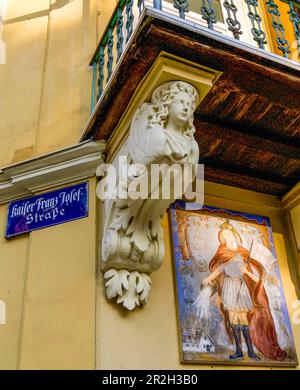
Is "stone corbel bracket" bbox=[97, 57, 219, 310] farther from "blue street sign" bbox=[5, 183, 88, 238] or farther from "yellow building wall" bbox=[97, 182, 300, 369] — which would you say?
"blue street sign" bbox=[5, 183, 88, 238]

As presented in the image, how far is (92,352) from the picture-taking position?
270 centimetres

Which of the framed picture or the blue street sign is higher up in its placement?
the blue street sign

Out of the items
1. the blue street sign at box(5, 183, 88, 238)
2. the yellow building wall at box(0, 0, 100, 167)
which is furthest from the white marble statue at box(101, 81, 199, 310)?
the yellow building wall at box(0, 0, 100, 167)

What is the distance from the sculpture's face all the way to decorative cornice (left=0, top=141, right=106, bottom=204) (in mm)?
852

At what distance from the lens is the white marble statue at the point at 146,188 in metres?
2.60

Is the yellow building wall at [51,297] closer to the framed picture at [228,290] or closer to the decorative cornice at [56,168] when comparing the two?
the decorative cornice at [56,168]

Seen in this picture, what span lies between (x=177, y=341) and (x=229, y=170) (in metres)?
1.40

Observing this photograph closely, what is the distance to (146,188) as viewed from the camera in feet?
8.80

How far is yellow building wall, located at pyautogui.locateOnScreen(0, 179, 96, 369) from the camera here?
2.77 metres

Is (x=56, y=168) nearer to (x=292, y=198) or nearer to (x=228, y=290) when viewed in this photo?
(x=228, y=290)

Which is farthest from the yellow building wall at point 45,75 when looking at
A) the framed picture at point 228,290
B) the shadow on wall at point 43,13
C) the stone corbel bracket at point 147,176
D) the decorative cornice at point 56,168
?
the framed picture at point 228,290

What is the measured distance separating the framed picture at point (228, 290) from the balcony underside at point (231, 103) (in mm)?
392

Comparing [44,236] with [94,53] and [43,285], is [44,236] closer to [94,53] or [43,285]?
[43,285]

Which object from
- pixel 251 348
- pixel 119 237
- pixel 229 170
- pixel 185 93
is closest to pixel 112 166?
pixel 119 237
